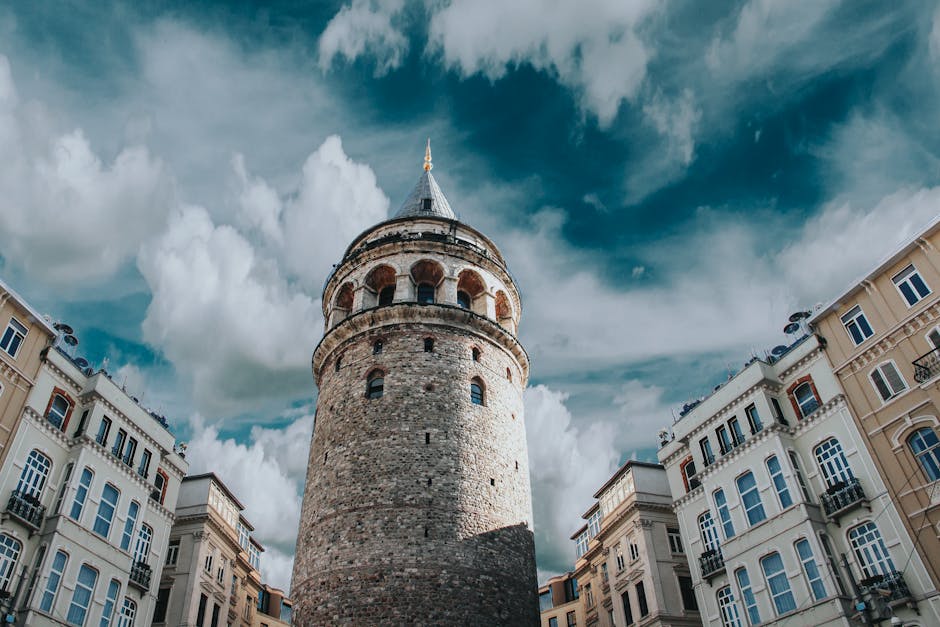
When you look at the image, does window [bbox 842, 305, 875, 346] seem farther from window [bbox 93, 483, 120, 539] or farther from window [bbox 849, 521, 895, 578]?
Answer: window [bbox 93, 483, 120, 539]

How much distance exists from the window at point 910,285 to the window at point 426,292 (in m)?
21.5

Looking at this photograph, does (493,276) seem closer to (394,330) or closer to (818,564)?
(394,330)

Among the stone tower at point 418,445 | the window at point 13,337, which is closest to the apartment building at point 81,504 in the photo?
the window at point 13,337

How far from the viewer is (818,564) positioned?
22.5 metres

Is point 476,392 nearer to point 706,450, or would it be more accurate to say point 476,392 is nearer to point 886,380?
point 706,450

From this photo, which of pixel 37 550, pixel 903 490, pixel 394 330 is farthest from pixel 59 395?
pixel 903 490

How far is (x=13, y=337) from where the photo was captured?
76.7ft

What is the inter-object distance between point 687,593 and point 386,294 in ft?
68.5

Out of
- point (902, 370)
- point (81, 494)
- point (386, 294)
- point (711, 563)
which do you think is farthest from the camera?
point (386, 294)

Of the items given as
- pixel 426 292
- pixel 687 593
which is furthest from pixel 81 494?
pixel 687 593

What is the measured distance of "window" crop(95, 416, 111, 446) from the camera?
26125 millimetres

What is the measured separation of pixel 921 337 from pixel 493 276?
70.2ft

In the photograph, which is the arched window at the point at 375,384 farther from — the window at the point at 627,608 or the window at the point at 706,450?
the window at the point at 627,608

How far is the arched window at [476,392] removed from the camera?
3312cm
